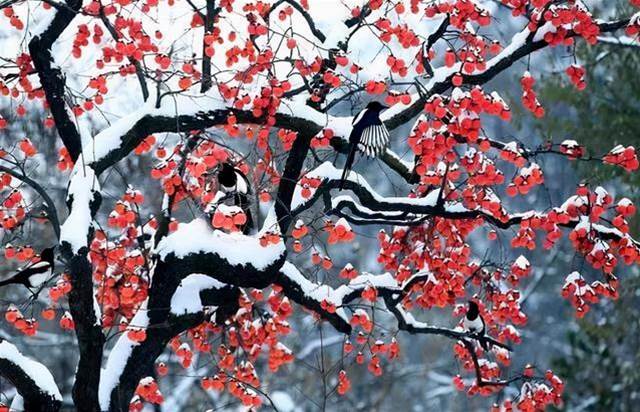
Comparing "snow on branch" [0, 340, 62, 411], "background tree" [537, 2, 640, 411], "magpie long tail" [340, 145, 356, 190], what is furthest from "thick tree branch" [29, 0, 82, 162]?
"background tree" [537, 2, 640, 411]

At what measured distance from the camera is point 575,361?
48.4 feet

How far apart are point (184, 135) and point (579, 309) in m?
2.97

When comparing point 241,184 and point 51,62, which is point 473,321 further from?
point 51,62

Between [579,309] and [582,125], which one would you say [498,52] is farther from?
[582,125]

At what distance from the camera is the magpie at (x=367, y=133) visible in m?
5.73

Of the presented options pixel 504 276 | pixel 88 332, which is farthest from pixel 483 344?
pixel 88 332

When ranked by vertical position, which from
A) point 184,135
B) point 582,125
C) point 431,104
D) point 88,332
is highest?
point 582,125

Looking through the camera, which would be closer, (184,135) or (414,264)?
(184,135)

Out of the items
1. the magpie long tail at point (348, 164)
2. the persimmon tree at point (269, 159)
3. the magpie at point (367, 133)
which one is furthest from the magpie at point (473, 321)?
the magpie at point (367, 133)

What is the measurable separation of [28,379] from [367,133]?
2639 mm

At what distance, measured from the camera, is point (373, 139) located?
5793mm

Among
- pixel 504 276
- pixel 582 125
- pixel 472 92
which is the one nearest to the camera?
pixel 472 92

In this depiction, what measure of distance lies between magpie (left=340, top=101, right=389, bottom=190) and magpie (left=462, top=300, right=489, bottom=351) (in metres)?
1.73

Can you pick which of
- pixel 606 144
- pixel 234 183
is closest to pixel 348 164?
pixel 234 183
